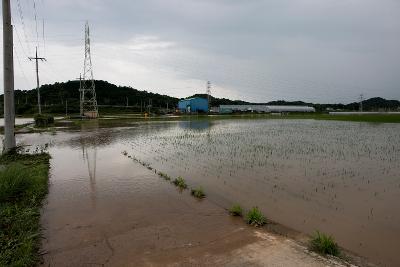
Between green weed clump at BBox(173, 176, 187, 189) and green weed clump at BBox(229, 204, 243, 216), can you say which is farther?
green weed clump at BBox(173, 176, 187, 189)

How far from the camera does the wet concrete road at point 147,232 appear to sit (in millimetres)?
5383

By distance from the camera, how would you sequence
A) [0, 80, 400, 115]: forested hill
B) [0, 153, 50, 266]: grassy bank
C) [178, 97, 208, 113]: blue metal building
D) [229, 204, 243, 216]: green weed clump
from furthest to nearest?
1. [178, 97, 208, 113]: blue metal building
2. [0, 80, 400, 115]: forested hill
3. [229, 204, 243, 216]: green weed clump
4. [0, 153, 50, 266]: grassy bank

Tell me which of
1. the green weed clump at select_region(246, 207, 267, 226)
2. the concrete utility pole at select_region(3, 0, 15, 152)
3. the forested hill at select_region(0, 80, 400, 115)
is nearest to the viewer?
the green weed clump at select_region(246, 207, 267, 226)

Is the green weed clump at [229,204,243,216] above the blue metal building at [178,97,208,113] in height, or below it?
below

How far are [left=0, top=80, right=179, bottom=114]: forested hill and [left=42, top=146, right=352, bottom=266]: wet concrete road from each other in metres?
83.4

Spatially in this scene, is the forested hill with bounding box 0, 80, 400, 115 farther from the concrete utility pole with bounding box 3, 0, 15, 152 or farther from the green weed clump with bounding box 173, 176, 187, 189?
the green weed clump with bounding box 173, 176, 187, 189

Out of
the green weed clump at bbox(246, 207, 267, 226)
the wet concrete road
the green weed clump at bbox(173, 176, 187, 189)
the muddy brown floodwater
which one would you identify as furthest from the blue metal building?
the green weed clump at bbox(246, 207, 267, 226)

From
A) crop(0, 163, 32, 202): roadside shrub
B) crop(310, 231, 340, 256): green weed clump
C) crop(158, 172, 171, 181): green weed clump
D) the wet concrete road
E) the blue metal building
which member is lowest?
the wet concrete road

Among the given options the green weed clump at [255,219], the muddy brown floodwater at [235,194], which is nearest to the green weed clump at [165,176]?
the muddy brown floodwater at [235,194]

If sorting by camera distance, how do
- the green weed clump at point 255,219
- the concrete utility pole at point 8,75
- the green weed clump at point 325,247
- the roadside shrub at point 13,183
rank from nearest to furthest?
the green weed clump at point 325,247 → the green weed clump at point 255,219 → the roadside shrub at point 13,183 → the concrete utility pole at point 8,75

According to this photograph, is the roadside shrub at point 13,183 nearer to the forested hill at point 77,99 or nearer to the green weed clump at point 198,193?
the green weed clump at point 198,193

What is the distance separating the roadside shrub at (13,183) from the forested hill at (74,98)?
8213cm

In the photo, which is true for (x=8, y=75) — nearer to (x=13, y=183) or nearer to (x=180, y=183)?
(x=13, y=183)

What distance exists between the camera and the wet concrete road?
17.7 ft
